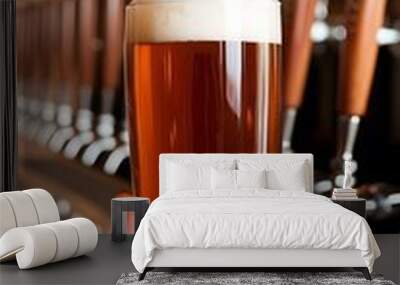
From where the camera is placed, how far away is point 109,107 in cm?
621

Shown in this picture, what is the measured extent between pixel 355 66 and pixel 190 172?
1618 mm

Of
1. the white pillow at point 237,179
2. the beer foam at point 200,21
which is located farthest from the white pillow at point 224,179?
the beer foam at point 200,21

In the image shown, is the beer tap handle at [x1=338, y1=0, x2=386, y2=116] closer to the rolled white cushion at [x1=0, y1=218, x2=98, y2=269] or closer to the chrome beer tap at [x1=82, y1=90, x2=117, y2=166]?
the chrome beer tap at [x1=82, y1=90, x2=117, y2=166]

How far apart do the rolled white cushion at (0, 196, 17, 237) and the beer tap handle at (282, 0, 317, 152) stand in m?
2.24

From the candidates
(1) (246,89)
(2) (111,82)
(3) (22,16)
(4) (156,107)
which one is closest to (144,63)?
(4) (156,107)

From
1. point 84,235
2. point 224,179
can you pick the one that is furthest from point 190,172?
point 84,235

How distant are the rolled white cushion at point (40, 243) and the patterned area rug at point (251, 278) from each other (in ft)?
1.53

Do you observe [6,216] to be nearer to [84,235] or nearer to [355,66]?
[84,235]

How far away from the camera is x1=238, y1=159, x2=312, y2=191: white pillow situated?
212 inches

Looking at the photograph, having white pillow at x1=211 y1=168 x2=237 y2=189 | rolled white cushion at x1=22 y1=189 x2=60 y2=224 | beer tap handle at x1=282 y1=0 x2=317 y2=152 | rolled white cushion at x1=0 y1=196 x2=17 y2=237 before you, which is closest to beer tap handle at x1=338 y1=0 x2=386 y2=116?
beer tap handle at x1=282 y1=0 x2=317 y2=152

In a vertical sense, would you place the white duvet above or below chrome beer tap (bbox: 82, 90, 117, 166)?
below

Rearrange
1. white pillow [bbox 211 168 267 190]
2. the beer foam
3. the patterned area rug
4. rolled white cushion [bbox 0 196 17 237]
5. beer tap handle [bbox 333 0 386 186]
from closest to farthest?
1. the patterned area rug
2. rolled white cushion [bbox 0 196 17 237]
3. the beer foam
4. white pillow [bbox 211 168 267 190]
5. beer tap handle [bbox 333 0 386 186]

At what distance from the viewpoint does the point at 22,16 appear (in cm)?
620

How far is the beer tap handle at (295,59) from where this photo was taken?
6172mm
